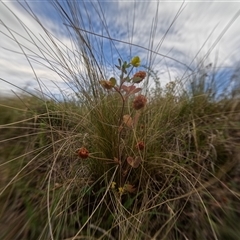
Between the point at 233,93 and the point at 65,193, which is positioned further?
the point at 233,93

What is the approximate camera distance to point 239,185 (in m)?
0.92

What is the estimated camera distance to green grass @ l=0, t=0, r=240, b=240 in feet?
2.58

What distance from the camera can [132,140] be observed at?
1009 mm

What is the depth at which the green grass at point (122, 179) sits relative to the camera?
0.79 metres

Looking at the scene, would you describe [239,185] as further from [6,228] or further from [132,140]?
[6,228]

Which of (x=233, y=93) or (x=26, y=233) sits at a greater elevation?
(x=233, y=93)

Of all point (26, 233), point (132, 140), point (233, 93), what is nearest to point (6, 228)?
point (26, 233)

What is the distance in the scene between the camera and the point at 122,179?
36.9 inches

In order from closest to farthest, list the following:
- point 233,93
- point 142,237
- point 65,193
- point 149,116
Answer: point 142,237
point 65,193
point 149,116
point 233,93

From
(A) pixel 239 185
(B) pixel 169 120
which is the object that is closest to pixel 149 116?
(B) pixel 169 120

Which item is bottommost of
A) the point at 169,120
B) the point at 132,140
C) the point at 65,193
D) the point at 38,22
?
the point at 65,193

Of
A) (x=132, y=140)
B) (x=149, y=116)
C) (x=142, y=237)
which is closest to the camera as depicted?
(x=142, y=237)

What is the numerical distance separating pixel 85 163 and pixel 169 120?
50cm

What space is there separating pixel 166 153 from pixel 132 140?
0.17 m
